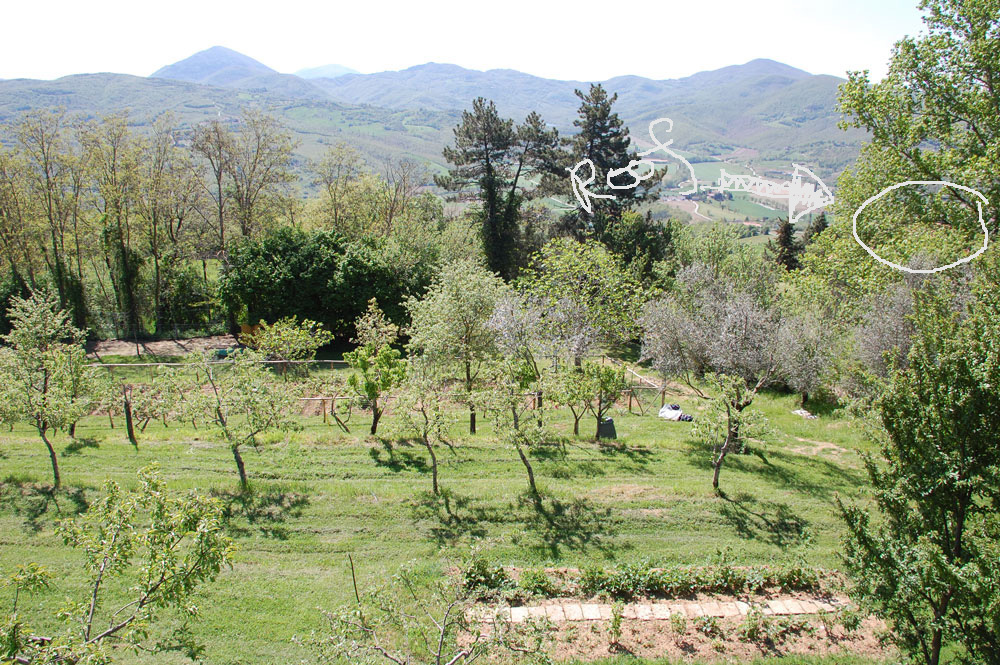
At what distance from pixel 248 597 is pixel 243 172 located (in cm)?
3552

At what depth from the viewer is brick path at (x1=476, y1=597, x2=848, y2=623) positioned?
9.98 m

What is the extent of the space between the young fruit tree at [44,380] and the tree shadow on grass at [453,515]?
29.9 feet

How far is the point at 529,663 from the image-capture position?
261 inches

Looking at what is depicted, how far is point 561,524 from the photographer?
1259 cm

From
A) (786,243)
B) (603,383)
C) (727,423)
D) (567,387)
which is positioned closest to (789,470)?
(727,423)

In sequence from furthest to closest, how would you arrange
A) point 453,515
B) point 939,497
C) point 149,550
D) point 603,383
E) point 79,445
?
point 603,383 → point 79,445 → point 453,515 → point 939,497 → point 149,550

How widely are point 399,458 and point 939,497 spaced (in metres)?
12.1

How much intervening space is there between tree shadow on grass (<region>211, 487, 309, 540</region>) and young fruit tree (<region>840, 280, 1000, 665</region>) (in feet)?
36.1

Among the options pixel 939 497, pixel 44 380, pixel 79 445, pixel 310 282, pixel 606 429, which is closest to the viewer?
pixel 939 497

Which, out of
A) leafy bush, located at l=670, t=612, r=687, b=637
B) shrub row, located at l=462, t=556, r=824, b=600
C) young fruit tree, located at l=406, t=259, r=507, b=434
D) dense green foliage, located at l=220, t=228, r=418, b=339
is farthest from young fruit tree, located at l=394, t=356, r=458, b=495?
dense green foliage, located at l=220, t=228, r=418, b=339

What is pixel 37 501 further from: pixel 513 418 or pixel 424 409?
pixel 513 418

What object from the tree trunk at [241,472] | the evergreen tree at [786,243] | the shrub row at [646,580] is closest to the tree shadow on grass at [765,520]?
the shrub row at [646,580]

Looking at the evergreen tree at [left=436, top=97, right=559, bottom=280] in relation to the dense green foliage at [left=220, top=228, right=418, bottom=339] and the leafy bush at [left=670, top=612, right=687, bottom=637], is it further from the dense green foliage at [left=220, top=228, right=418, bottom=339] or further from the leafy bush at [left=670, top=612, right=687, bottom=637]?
the leafy bush at [left=670, top=612, right=687, bottom=637]

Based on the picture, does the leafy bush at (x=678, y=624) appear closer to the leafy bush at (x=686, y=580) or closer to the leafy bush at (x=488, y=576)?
the leafy bush at (x=686, y=580)
